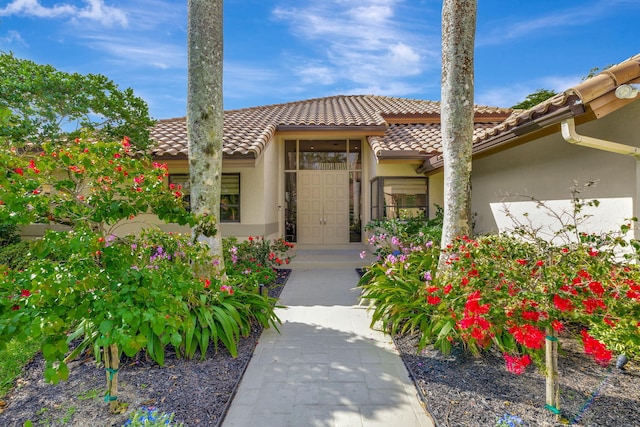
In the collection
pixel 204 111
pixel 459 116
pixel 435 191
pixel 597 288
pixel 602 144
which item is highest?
pixel 204 111

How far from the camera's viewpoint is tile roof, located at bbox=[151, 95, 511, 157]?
26.7ft

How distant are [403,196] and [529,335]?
688 cm

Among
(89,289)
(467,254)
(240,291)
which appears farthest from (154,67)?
(467,254)

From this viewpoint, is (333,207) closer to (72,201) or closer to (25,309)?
(72,201)

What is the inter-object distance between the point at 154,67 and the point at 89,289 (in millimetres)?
6974

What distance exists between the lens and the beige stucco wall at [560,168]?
4055mm

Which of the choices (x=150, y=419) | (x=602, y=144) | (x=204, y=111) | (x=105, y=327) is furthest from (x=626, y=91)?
(x=150, y=419)

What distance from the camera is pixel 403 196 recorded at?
919cm

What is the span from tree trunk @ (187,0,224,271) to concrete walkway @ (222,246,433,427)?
1540 mm

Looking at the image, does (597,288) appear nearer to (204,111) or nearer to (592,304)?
(592,304)

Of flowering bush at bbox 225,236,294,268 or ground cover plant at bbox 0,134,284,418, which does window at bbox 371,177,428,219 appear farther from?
ground cover plant at bbox 0,134,284,418

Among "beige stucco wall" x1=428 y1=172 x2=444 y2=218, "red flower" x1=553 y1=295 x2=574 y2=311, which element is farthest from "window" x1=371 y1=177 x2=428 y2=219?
"red flower" x1=553 y1=295 x2=574 y2=311

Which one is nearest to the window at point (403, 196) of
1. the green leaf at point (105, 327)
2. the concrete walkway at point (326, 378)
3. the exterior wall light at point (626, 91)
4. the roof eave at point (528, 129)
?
the roof eave at point (528, 129)

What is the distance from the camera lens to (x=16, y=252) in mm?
7254
